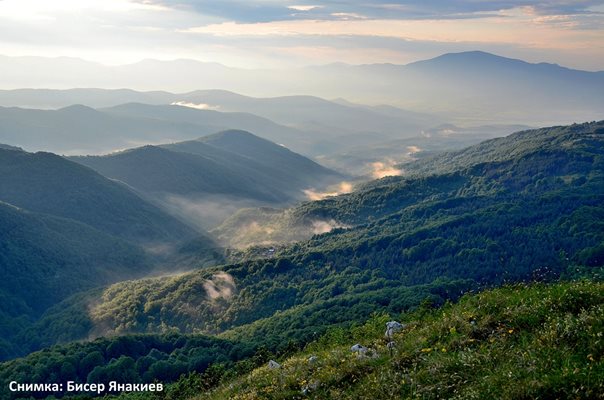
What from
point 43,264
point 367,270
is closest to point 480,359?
point 367,270

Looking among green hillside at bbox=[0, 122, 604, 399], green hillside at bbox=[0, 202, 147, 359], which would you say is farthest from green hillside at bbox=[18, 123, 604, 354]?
green hillside at bbox=[0, 202, 147, 359]

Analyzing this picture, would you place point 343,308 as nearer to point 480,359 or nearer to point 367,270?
point 367,270

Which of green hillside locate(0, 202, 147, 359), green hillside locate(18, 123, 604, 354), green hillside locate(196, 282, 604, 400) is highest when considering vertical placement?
green hillside locate(196, 282, 604, 400)

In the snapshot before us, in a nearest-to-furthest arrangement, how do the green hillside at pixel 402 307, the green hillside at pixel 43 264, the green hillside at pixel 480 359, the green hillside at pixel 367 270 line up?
the green hillside at pixel 480 359 < the green hillside at pixel 402 307 < the green hillside at pixel 367 270 < the green hillside at pixel 43 264

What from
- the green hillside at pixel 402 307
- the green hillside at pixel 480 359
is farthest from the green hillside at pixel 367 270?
the green hillside at pixel 480 359

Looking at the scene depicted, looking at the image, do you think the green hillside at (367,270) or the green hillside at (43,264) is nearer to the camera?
the green hillside at (367,270)

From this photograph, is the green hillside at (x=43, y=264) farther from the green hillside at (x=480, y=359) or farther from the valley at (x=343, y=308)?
the green hillside at (x=480, y=359)

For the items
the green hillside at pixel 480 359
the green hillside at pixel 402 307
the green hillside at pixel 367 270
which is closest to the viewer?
the green hillside at pixel 480 359

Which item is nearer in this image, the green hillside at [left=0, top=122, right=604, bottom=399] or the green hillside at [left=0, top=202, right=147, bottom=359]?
the green hillside at [left=0, top=122, right=604, bottom=399]

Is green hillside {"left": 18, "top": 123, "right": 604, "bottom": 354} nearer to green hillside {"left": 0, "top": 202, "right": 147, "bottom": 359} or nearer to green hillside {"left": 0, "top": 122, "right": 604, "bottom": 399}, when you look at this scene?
green hillside {"left": 0, "top": 122, "right": 604, "bottom": 399}

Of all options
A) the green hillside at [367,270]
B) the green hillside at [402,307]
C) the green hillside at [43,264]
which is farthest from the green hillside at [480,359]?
the green hillside at [43,264]

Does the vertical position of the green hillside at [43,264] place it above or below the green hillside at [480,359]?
below

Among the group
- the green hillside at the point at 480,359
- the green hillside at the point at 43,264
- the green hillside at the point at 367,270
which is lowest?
the green hillside at the point at 43,264

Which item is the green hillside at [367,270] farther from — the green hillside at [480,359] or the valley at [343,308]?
the green hillside at [480,359]
